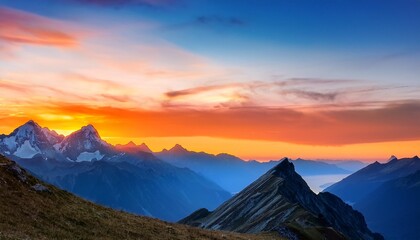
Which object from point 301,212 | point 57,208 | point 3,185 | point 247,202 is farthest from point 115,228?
point 247,202

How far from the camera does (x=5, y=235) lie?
1069 inches

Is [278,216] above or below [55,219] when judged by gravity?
below

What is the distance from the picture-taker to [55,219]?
1423 inches

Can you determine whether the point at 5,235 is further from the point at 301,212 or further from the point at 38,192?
the point at 301,212

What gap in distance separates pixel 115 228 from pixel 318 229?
60.4 metres

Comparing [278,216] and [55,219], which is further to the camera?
[278,216]

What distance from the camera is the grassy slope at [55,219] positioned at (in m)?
31.8

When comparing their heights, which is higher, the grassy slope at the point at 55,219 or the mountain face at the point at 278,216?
the grassy slope at the point at 55,219

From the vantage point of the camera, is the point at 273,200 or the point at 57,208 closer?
the point at 57,208

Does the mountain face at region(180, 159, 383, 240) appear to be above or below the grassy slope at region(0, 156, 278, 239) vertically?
below

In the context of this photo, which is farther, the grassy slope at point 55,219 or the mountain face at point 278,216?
the mountain face at point 278,216

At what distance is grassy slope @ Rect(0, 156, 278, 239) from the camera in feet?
104

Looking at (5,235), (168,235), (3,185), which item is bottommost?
(168,235)

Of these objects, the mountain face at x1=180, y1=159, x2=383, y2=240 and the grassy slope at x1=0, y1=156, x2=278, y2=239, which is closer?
the grassy slope at x1=0, y1=156, x2=278, y2=239
